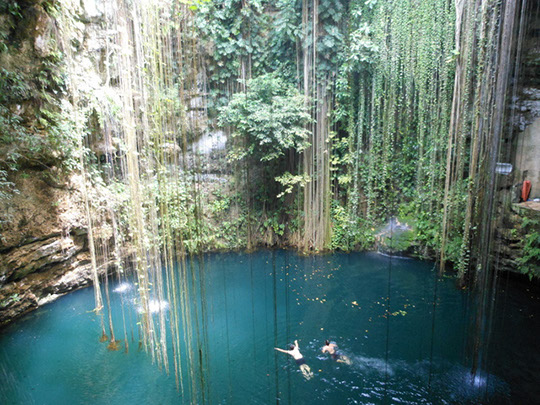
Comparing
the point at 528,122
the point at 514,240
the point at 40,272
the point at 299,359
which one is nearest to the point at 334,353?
the point at 299,359

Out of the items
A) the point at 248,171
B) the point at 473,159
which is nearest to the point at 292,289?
the point at 248,171

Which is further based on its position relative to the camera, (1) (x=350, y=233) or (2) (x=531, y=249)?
(1) (x=350, y=233)

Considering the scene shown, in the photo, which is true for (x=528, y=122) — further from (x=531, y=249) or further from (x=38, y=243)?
(x=38, y=243)

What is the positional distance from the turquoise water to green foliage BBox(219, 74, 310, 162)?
2970 mm

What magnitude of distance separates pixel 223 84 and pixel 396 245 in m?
5.61

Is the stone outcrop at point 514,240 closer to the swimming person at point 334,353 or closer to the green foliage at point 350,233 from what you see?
the green foliage at point 350,233

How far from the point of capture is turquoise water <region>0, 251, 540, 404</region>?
370 cm

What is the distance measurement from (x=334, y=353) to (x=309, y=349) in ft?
1.14

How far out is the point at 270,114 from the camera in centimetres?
689

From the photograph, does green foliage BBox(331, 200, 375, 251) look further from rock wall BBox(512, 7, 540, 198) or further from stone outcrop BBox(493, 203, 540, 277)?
rock wall BBox(512, 7, 540, 198)

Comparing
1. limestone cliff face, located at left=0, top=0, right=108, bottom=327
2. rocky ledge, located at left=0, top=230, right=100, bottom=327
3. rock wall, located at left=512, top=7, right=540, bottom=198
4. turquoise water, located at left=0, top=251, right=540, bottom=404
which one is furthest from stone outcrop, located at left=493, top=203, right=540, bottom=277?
rocky ledge, located at left=0, top=230, right=100, bottom=327

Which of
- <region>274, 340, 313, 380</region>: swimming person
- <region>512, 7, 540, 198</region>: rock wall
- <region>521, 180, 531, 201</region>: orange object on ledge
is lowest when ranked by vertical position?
<region>274, 340, 313, 380</region>: swimming person

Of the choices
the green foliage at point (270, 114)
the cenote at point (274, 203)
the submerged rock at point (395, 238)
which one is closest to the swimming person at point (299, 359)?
the cenote at point (274, 203)

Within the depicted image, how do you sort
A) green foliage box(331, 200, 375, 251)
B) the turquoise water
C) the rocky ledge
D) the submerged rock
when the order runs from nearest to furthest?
the turquoise water → the rocky ledge → the submerged rock → green foliage box(331, 200, 375, 251)
